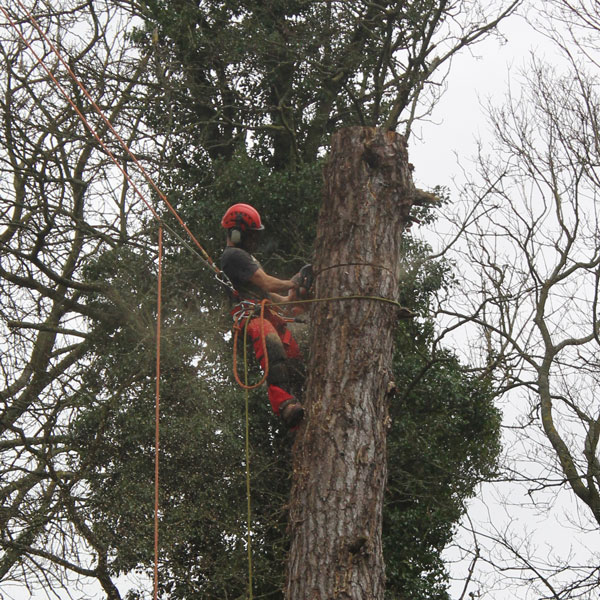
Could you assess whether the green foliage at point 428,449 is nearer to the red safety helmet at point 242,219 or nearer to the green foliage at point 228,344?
the green foliage at point 228,344

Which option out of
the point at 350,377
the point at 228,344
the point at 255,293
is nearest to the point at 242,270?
the point at 255,293

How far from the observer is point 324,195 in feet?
14.6

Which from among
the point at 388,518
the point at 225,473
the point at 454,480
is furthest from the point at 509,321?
the point at 225,473

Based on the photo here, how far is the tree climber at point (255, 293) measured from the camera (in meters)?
5.26

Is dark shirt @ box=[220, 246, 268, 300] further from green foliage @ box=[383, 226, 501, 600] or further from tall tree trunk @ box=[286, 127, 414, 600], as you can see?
green foliage @ box=[383, 226, 501, 600]

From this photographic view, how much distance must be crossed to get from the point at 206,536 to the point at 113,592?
3.70ft

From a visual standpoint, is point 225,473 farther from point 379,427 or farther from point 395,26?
point 395,26

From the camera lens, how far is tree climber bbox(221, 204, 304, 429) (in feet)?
17.3

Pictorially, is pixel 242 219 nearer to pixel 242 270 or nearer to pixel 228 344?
pixel 242 270

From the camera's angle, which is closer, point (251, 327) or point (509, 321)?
point (251, 327)

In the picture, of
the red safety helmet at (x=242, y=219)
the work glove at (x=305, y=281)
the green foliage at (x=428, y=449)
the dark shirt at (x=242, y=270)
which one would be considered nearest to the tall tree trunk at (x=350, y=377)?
the work glove at (x=305, y=281)

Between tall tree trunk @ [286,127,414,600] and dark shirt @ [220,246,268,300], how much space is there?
1.21 meters

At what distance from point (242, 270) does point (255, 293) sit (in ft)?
0.60

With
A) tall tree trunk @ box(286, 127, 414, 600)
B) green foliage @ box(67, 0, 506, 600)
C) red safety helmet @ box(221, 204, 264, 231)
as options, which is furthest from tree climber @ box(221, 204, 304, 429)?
green foliage @ box(67, 0, 506, 600)
